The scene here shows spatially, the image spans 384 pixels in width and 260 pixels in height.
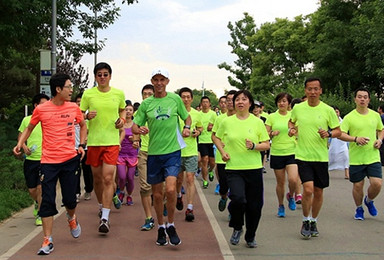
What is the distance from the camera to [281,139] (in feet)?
33.6

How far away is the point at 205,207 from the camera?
1093cm

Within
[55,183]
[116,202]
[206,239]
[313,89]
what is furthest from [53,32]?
[206,239]

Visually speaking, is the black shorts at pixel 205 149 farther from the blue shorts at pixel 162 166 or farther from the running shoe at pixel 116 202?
the blue shorts at pixel 162 166

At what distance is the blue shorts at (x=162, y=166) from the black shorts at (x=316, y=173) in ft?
5.70

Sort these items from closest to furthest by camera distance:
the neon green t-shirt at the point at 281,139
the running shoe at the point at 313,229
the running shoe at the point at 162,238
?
the running shoe at the point at 162,238
the running shoe at the point at 313,229
the neon green t-shirt at the point at 281,139

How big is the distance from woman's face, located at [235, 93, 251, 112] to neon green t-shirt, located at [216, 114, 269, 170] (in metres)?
0.14

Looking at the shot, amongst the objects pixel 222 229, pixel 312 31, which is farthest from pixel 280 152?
pixel 312 31

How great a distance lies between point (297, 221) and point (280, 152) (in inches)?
49.8

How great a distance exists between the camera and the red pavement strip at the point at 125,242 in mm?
7055

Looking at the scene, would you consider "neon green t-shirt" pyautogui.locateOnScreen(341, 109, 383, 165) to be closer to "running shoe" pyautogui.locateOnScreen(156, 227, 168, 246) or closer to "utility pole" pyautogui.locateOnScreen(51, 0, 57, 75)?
"running shoe" pyautogui.locateOnScreen(156, 227, 168, 246)

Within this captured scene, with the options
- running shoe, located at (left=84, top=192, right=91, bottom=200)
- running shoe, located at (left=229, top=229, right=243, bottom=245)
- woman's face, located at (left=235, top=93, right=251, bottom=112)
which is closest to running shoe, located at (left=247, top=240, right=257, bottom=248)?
running shoe, located at (left=229, top=229, right=243, bottom=245)

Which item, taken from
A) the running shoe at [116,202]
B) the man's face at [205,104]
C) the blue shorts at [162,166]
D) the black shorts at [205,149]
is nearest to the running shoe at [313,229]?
the blue shorts at [162,166]

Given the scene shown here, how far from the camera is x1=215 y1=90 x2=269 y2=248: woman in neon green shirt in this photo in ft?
24.2

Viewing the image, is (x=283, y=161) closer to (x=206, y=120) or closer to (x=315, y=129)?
(x=315, y=129)
